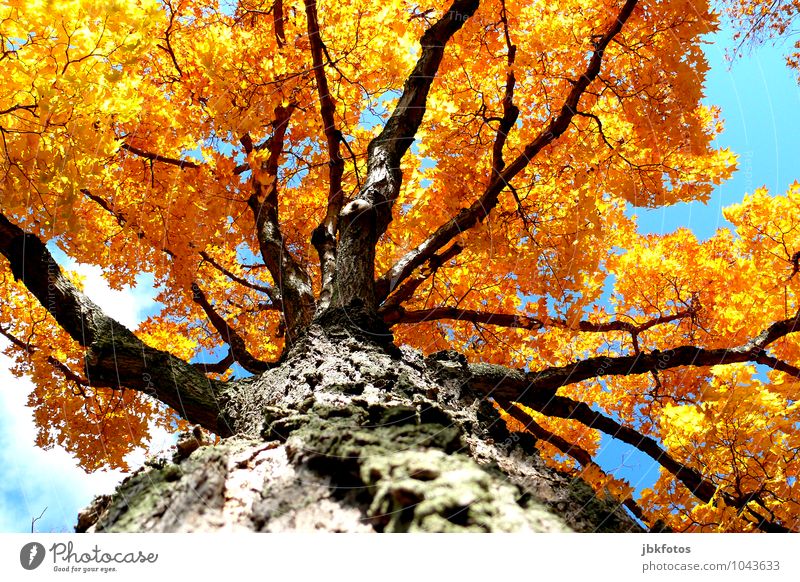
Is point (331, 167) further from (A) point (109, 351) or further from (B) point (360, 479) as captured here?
(B) point (360, 479)

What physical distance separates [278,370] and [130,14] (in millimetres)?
2170

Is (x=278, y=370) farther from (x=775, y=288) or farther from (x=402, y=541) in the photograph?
(x=775, y=288)

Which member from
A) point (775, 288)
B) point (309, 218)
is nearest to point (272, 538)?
point (309, 218)

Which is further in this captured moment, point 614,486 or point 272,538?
point 614,486

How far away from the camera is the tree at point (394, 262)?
1760 mm

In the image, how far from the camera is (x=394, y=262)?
511 cm

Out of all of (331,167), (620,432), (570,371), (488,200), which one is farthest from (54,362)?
(620,432)

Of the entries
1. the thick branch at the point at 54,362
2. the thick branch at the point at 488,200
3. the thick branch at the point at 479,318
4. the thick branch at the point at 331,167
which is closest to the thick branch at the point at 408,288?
the thick branch at the point at 479,318

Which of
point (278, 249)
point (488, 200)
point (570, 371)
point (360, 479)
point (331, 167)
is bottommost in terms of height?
point (360, 479)

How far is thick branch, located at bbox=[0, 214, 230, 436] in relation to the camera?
10.7ft

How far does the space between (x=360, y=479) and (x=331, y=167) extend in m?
3.81

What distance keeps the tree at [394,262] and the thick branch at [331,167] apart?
0.09ft

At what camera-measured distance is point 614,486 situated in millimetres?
2678

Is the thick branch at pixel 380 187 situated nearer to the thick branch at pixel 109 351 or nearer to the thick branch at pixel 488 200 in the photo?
the thick branch at pixel 488 200
